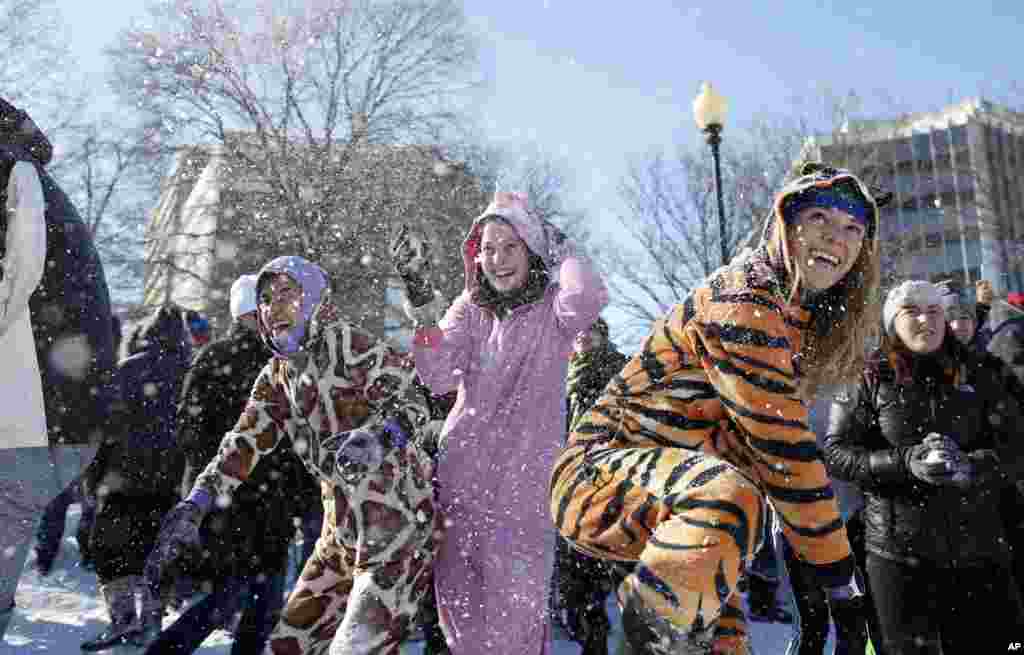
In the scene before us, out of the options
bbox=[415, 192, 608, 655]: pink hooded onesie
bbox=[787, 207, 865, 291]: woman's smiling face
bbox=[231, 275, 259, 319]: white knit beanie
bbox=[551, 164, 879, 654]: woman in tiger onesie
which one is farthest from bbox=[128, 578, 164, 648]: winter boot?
bbox=[787, 207, 865, 291]: woman's smiling face

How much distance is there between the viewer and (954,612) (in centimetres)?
338

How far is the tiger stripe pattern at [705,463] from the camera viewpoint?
5.80 ft

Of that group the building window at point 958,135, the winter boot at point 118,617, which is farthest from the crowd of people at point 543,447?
the building window at point 958,135

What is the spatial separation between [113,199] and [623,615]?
2071 centimetres

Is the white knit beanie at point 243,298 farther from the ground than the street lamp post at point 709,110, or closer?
closer

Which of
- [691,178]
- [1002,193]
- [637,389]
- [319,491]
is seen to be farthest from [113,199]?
[1002,193]

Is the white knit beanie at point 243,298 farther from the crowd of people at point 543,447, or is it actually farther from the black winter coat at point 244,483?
the crowd of people at point 543,447

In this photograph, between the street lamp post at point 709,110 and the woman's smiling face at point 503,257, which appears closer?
the woman's smiling face at point 503,257

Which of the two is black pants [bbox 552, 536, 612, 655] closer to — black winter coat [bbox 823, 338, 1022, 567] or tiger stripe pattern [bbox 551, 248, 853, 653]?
black winter coat [bbox 823, 338, 1022, 567]

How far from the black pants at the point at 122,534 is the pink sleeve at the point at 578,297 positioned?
11.1ft

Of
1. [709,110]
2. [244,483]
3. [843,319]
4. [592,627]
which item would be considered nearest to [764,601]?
[592,627]

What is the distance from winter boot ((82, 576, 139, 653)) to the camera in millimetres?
4914

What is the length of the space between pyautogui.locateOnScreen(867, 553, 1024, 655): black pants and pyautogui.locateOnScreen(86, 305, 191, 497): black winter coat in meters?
4.17

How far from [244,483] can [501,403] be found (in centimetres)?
145
